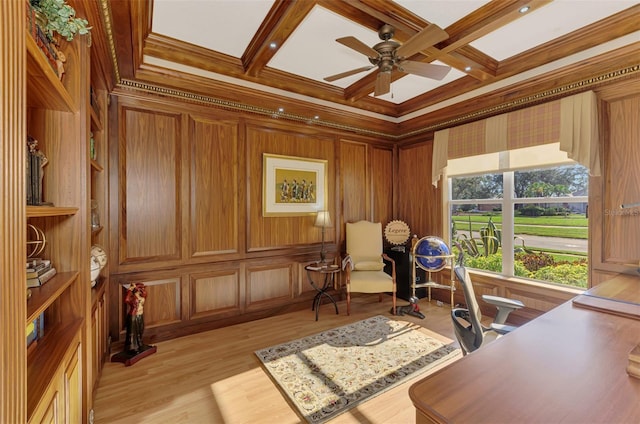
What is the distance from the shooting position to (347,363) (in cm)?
256

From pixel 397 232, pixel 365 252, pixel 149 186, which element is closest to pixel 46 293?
pixel 149 186

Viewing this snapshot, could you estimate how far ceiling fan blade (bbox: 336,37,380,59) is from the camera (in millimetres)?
2084

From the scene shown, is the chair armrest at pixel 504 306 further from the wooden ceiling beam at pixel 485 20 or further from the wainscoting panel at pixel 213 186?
the wainscoting panel at pixel 213 186

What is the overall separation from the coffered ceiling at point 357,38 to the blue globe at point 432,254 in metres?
1.85

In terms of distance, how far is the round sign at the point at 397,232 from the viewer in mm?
4629

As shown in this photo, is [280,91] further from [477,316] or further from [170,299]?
[477,316]

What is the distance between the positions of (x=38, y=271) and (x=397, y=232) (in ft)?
13.7

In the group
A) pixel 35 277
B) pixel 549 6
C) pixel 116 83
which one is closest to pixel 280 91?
pixel 116 83

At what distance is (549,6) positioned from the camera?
7.11ft

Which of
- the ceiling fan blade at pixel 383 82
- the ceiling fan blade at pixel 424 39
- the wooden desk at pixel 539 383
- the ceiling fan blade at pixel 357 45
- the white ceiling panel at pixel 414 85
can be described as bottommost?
the wooden desk at pixel 539 383

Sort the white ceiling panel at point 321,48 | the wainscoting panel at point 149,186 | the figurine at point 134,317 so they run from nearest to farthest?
1. the white ceiling panel at point 321,48
2. the figurine at point 134,317
3. the wainscoting panel at point 149,186

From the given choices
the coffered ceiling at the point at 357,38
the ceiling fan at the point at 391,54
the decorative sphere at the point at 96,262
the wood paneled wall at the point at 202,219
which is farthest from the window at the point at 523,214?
the decorative sphere at the point at 96,262

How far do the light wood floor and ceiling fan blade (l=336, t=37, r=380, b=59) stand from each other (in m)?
2.61

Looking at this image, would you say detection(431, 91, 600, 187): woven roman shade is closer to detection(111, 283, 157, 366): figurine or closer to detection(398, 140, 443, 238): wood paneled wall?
detection(398, 140, 443, 238): wood paneled wall
